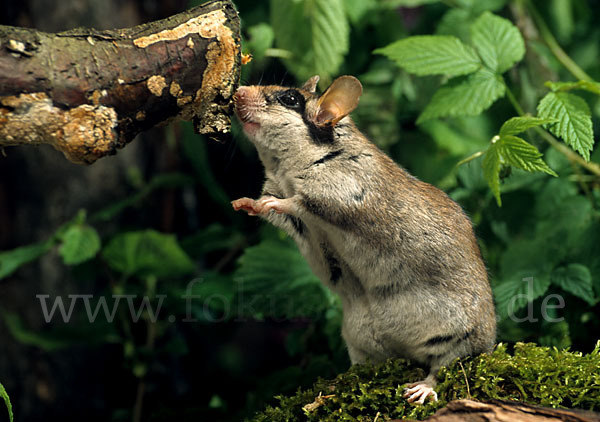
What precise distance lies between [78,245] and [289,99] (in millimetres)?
1417

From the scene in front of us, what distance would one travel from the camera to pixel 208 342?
13.5 ft

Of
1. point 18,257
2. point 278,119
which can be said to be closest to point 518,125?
point 278,119

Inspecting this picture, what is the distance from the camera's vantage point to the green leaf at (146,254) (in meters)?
3.04

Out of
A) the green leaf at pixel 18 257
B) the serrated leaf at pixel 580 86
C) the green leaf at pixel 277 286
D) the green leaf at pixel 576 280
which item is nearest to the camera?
the serrated leaf at pixel 580 86

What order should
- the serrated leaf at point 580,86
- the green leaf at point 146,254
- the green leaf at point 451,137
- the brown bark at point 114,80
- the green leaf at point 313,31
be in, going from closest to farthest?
the brown bark at point 114,80, the serrated leaf at point 580,86, the green leaf at point 313,31, the green leaf at point 146,254, the green leaf at point 451,137

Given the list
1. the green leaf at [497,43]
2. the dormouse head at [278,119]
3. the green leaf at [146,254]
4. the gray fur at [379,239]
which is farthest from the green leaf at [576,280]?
the green leaf at [146,254]

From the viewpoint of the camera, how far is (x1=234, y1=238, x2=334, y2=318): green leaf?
2.67m

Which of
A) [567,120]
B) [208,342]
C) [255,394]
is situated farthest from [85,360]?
[567,120]

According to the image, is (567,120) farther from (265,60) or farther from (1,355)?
(1,355)

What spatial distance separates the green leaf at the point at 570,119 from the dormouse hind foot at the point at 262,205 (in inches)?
38.0

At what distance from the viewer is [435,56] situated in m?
2.34

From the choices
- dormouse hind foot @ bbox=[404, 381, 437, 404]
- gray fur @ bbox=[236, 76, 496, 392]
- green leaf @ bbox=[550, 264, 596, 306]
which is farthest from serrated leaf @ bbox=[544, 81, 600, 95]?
dormouse hind foot @ bbox=[404, 381, 437, 404]

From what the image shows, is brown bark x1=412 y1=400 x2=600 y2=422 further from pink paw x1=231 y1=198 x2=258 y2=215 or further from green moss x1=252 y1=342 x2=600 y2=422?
pink paw x1=231 y1=198 x2=258 y2=215

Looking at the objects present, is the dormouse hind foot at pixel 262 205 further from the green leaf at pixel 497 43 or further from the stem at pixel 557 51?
the stem at pixel 557 51
